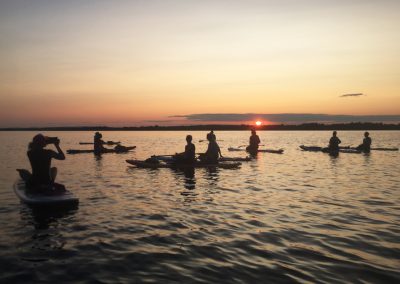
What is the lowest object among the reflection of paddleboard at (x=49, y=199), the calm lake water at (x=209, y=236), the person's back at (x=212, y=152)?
the calm lake water at (x=209, y=236)

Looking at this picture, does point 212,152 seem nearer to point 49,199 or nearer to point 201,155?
point 201,155

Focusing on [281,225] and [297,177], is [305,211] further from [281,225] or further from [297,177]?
[297,177]

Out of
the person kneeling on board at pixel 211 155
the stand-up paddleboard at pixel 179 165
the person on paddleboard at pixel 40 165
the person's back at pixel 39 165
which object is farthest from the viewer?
the person kneeling on board at pixel 211 155

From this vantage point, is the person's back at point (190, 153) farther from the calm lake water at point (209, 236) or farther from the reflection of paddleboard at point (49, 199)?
the reflection of paddleboard at point (49, 199)

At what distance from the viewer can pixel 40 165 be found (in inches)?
513

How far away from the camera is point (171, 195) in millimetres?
16469

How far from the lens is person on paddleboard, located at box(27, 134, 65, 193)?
12812 mm

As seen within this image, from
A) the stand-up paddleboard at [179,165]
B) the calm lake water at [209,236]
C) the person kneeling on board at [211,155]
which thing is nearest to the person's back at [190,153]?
the stand-up paddleboard at [179,165]

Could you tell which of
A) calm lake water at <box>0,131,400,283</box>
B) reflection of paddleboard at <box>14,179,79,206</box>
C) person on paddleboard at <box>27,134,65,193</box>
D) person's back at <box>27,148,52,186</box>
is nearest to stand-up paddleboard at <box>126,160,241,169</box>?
calm lake water at <box>0,131,400,283</box>

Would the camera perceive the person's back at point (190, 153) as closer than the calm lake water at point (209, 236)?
No

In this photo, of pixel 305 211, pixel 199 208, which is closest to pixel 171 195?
pixel 199 208

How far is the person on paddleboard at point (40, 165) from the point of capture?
12.8 m

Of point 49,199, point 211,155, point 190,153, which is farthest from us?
point 211,155

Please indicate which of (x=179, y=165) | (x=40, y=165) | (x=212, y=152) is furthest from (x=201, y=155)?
(x=40, y=165)
